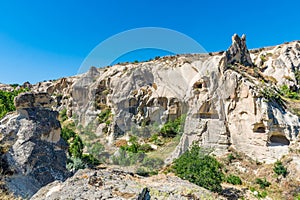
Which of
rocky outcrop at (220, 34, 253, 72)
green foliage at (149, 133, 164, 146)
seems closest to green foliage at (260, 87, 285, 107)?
rocky outcrop at (220, 34, 253, 72)

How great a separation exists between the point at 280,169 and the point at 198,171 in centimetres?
435

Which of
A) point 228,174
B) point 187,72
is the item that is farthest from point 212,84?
point 228,174

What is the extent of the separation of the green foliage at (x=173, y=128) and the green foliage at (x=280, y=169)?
4668mm

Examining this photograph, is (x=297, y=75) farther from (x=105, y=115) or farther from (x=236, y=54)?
(x=105, y=115)

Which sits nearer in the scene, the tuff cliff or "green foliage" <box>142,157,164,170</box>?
"green foliage" <box>142,157,164,170</box>

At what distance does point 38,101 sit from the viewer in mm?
8781

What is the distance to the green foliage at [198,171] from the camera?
29.4 feet

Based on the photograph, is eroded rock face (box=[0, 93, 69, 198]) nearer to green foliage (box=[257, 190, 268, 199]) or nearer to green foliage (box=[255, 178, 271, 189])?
green foliage (box=[257, 190, 268, 199])

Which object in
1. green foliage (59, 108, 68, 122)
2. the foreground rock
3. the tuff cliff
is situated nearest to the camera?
the foreground rock

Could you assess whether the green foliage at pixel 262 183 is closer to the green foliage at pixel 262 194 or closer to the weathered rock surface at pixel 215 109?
the green foliage at pixel 262 194

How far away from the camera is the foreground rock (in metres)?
3.30

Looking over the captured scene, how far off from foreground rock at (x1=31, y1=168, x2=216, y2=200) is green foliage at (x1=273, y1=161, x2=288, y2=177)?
8.11 meters

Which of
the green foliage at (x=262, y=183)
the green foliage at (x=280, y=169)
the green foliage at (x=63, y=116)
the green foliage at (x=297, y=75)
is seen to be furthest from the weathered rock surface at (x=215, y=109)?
the green foliage at (x=63, y=116)

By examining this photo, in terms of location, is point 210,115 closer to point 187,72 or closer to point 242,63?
point 187,72
